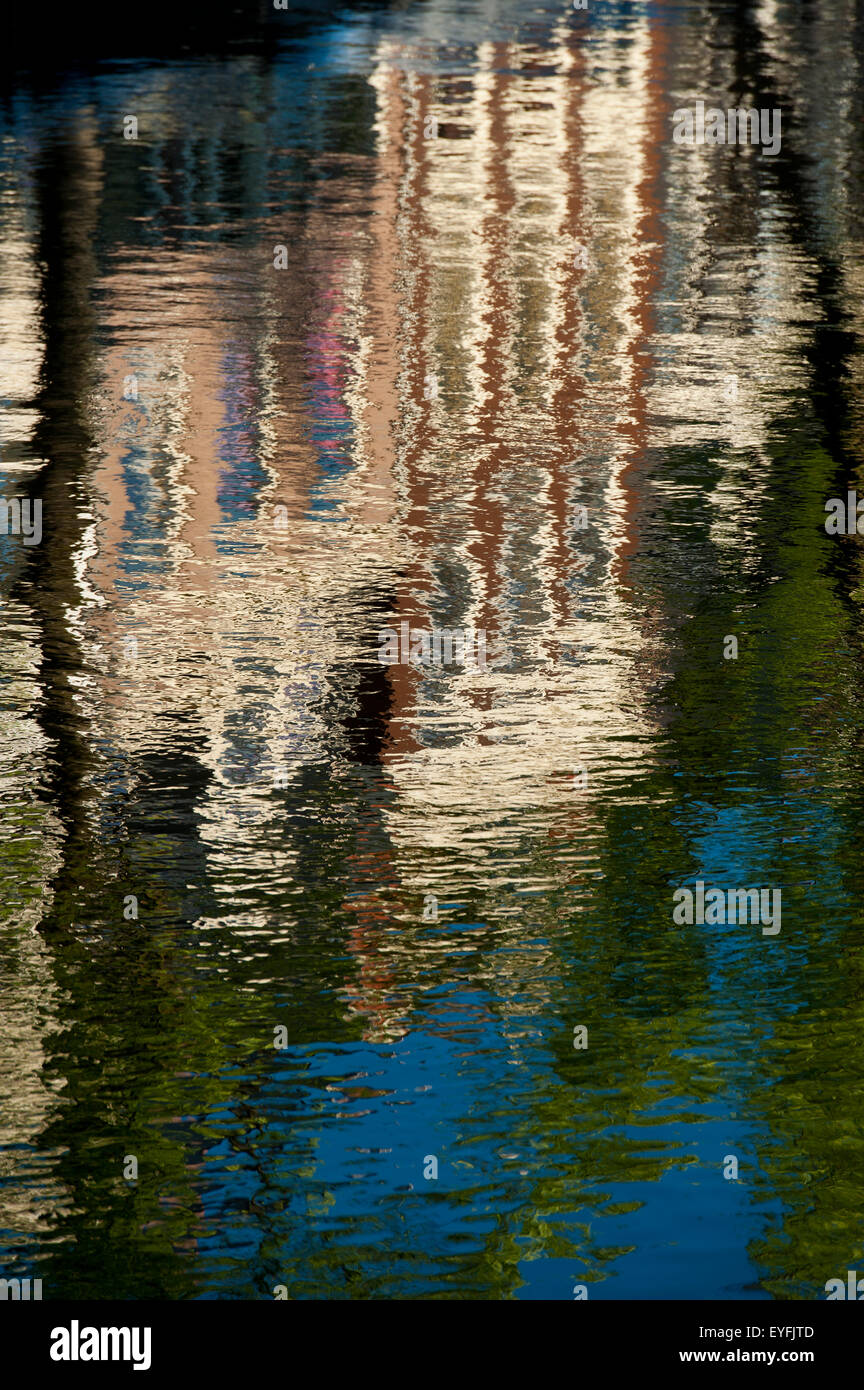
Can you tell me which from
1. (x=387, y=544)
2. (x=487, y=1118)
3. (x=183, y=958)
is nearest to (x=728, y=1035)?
(x=487, y=1118)

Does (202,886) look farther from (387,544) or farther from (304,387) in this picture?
(304,387)

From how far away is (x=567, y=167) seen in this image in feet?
47.8

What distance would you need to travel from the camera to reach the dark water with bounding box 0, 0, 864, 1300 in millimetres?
3711

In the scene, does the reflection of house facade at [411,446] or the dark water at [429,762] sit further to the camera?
the reflection of house facade at [411,446]

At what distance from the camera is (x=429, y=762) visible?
18.0ft

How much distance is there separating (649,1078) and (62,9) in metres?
23.1

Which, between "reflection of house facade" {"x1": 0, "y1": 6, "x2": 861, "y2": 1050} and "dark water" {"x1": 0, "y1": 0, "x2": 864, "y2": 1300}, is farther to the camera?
"reflection of house facade" {"x1": 0, "y1": 6, "x2": 861, "y2": 1050}

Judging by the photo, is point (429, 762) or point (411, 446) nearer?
point (429, 762)

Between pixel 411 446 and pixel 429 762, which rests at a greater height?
pixel 411 446

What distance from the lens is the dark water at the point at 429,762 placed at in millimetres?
3711

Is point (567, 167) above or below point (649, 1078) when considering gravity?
above
